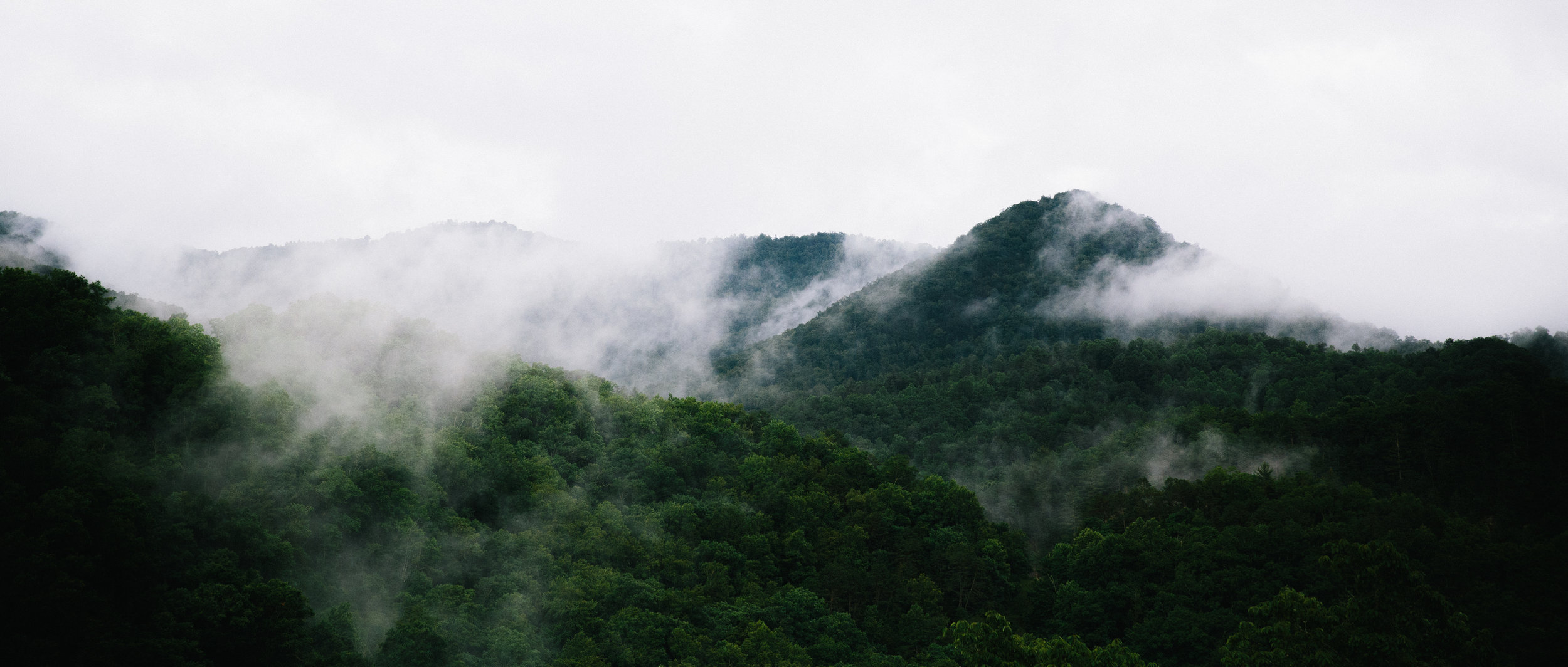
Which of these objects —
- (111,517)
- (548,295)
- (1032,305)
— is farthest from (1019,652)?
(548,295)

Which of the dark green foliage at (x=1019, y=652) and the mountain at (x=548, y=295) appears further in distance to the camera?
the mountain at (x=548, y=295)

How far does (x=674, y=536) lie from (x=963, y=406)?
190ft

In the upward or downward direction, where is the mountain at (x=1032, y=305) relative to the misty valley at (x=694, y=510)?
upward

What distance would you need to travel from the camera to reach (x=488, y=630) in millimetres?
37312


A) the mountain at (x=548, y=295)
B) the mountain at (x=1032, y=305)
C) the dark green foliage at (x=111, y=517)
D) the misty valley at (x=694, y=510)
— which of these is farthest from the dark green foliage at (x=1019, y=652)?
the mountain at (x=548, y=295)

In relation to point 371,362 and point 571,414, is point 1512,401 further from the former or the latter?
point 371,362

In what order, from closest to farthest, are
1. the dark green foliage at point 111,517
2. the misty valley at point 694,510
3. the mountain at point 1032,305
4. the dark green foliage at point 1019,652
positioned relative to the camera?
the dark green foliage at point 111,517, the misty valley at point 694,510, the dark green foliage at point 1019,652, the mountain at point 1032,305

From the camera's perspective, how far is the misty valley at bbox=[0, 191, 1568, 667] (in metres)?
30.1

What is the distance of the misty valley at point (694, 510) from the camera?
30.1 meters

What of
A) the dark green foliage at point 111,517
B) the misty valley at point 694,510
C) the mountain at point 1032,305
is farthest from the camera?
the mountain at point 1032,305

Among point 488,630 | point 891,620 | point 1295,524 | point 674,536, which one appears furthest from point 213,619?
point 1295,524

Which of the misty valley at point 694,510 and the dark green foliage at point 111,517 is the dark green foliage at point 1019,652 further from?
the dark green foliage at point 111,517

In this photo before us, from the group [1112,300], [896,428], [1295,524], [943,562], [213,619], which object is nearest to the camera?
[213,619]

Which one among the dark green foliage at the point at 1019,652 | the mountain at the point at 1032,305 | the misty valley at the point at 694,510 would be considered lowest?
the dark green foliage at the point at 1019,652
